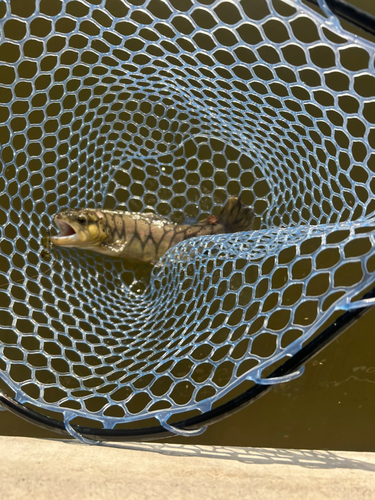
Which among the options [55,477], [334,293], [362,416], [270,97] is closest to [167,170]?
[270,97]

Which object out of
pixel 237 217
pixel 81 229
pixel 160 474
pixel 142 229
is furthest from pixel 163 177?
pixel 160 474

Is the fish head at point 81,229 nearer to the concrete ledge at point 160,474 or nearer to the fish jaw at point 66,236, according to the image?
the fish jaw at point 66,236

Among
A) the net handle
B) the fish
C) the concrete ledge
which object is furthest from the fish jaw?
the net handle

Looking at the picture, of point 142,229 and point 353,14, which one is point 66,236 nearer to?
point 142,229

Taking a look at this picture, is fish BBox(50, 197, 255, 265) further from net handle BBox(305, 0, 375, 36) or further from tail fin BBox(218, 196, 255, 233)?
net handle BBox(305, 0, 375, 36)

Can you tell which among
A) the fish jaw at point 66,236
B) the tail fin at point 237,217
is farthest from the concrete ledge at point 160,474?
the tail fin at point 237,217

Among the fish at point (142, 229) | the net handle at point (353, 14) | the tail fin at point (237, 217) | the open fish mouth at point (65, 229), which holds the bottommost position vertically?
the open fish mouth at point (65, 229)

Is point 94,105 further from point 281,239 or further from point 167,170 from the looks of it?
point 281,239
